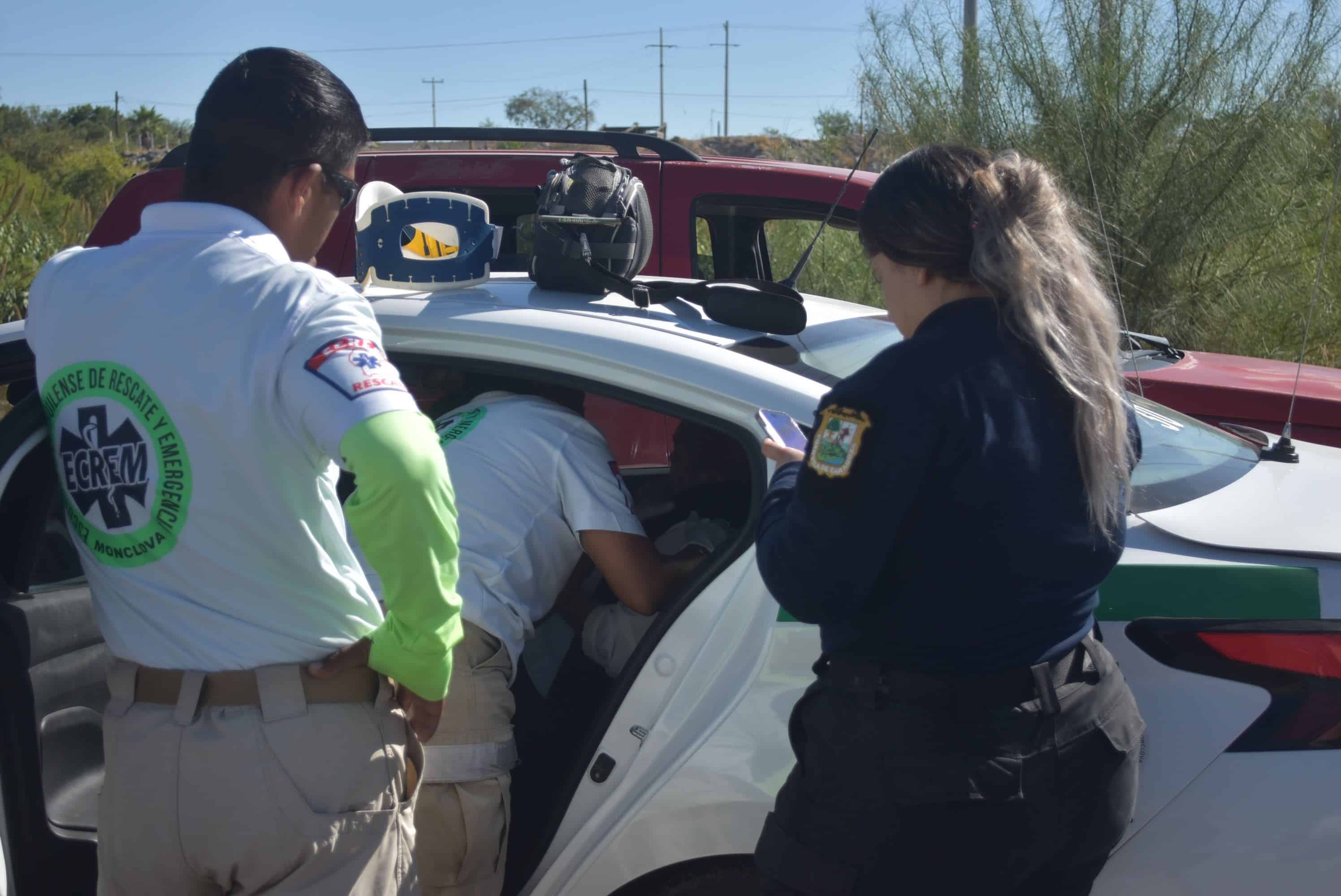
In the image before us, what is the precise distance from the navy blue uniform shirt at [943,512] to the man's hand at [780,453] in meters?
0.16

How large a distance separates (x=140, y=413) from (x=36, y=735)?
0.75m

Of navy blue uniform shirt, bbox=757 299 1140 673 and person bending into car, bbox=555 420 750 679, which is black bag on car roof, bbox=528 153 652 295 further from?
navy blue uniform shirt, bbox=757 299 1140 673

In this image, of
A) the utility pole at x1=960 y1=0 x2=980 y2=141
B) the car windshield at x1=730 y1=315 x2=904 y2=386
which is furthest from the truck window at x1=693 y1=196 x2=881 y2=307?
the utility pole at x1=960 y1=0 x2=980 y2=141

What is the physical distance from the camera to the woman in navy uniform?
4.68 feet

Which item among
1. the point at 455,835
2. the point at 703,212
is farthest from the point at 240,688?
the point at 703,212

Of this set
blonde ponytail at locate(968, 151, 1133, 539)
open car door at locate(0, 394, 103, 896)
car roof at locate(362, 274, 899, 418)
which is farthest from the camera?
car roof at locate(362, 274, 899, 418)

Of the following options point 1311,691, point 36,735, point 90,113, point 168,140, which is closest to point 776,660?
point 1311,691

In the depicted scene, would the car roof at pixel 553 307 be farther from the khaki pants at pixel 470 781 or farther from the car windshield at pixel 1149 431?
the khaki pants at pixel 470 781

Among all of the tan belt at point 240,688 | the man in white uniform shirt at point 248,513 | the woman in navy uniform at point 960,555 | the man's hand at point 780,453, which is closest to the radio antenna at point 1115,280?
the woman in navy uniform at point 960,555

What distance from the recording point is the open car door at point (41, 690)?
1821 millimetres

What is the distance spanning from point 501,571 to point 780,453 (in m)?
0.66

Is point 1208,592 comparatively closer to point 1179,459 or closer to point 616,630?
point 1179,459

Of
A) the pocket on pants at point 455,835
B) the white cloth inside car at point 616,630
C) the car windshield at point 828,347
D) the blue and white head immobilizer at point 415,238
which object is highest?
the blue and white head immobilizer at point 415,238

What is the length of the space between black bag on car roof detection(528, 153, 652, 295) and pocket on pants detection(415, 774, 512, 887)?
986 mm
